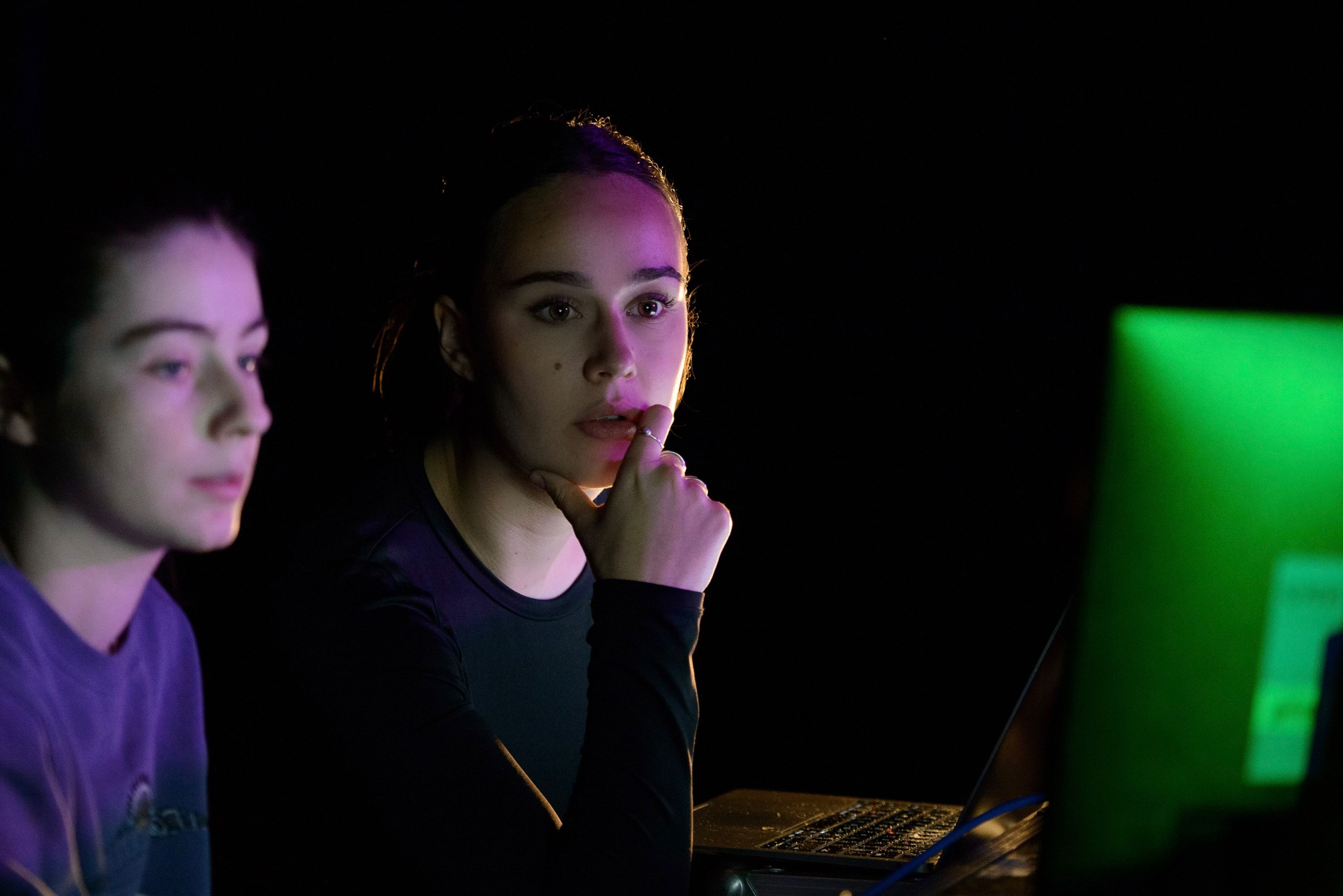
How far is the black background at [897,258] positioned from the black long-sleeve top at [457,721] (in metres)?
0.41

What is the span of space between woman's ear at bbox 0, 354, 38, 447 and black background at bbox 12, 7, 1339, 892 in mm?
882

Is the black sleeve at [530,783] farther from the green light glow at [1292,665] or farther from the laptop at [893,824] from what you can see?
the green light glow at [1292,665]

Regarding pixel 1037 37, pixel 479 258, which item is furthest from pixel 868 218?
pixel 479 258

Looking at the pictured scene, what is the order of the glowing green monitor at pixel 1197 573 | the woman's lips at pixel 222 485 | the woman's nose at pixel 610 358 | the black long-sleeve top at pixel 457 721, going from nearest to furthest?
the glowing green monitor at pixel 1197 573
the woman's lips at pixel 222 485
the black long-sleeve top at pixel 457 721
the woman's nose at pixel 610 358

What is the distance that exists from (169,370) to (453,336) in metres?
0.68

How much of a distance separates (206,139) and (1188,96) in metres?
1.67

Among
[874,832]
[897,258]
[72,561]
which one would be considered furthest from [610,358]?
[897,258]

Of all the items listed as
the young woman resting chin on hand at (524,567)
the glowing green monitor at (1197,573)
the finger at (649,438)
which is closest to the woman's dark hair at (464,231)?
the young woman resting chin on hand at (524,567)

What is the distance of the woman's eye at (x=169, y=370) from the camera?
68cm

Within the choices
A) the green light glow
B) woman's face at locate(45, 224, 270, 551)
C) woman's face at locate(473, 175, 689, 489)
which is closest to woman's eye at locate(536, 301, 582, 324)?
woman's face at locate(473, 175, 689, 489)

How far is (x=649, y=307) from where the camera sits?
1.32 m

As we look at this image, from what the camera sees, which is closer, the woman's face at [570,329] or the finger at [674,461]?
the finger at [674,461]

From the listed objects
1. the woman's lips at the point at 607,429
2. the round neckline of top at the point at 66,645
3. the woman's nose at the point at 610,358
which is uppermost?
the woman's nose at the point at 610,358

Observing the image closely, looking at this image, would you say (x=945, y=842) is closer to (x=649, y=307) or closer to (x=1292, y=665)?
(x=1292, y=665)
